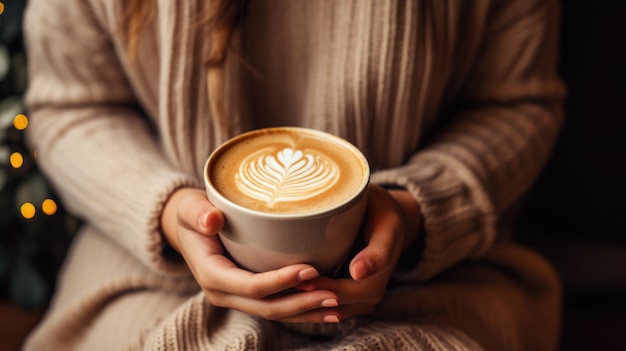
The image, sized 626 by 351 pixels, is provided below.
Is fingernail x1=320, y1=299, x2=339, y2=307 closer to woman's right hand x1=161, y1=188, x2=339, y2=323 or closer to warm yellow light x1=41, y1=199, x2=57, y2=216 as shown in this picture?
woman's right hand x1=161, y1=188, x2=339, y2=323

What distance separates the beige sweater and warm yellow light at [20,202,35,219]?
215 mm

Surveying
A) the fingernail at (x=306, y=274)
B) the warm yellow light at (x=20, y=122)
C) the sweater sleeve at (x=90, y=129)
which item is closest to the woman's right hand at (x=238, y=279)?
the fingernail at (x=306, y=274)

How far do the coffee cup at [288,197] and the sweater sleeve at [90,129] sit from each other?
0.17 m

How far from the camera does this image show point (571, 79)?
104cm

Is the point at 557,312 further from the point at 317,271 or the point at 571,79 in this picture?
the point at 317,271

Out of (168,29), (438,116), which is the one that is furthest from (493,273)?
(168,29)

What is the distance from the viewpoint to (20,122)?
1021mm

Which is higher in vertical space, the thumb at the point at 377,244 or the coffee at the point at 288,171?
the coffee at the point at 288,171

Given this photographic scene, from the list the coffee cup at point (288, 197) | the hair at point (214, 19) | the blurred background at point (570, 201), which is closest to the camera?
the coffee cup at point (288, 197)

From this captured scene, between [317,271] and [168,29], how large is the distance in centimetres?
35

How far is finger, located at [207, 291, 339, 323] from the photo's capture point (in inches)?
21.7

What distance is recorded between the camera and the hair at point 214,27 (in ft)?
2.33

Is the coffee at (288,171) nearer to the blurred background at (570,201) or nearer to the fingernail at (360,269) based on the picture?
the fingernail at (360,269)

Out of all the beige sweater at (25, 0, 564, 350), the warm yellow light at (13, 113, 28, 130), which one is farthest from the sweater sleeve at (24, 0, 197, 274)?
the warm yellow light at (13, 113, 28, 130)
